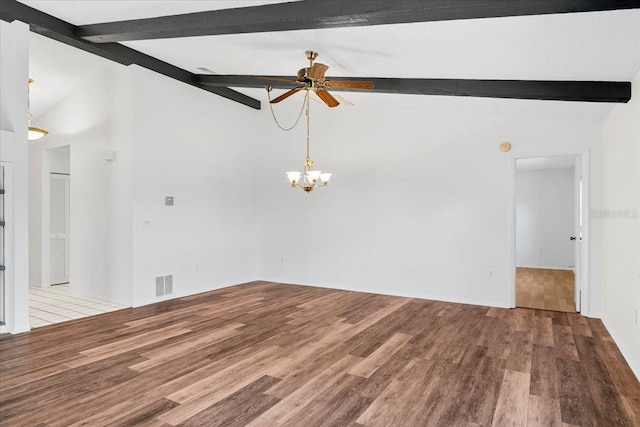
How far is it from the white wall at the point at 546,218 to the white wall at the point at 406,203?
511 centimetres

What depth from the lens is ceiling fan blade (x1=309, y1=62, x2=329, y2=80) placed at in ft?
12.9

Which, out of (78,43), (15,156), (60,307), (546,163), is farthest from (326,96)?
(546,163)

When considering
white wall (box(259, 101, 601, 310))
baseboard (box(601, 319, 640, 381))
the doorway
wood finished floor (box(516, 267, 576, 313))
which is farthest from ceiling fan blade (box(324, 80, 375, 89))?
the doorway

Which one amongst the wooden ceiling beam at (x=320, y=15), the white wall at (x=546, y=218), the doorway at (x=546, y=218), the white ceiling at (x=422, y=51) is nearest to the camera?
the wooden ceiling beam at (x=320, y=15)

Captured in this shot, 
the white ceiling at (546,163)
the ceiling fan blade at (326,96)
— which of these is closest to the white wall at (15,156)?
the ceiling fan blade at (326,96)

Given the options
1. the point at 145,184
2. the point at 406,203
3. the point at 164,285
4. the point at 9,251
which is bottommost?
the point at 164,285

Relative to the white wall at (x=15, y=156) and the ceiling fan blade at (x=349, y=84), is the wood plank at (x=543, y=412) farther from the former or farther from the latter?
the white wall at (x=15, y=156)

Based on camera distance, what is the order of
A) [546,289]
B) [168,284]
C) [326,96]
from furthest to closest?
[546,289] < [168,284] < [326,96]

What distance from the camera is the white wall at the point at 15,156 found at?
400 cm

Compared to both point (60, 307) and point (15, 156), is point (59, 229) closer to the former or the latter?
point (60, 307)

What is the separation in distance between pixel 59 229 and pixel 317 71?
577cm

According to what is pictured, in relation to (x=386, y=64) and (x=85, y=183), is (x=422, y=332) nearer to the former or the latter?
(x=386, y=64)

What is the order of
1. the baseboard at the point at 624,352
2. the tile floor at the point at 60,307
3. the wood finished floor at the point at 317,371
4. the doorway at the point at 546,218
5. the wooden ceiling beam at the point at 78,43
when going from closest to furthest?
the wood finished floor at the point at 317,371, the baseboard at the point at 624,352, the wooden ceiling beam at the point at 78,43, the tile floor at the point at 60,307, the doorway at the point at 546,218

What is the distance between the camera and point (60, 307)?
5.31 m
